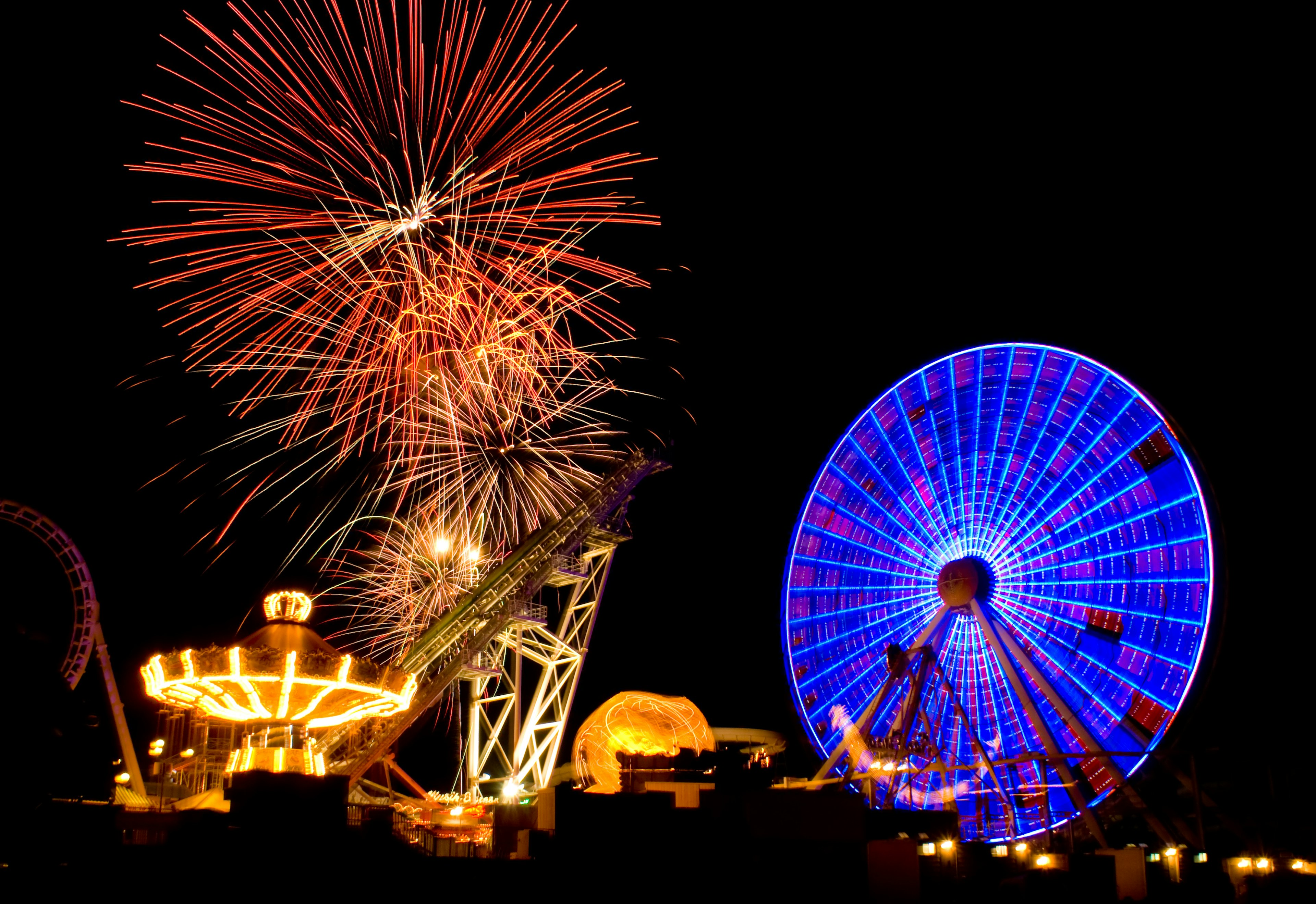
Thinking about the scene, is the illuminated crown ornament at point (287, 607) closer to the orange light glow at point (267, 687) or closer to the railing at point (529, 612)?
the orange light glow at point (267, 687)

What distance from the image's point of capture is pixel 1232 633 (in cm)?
2098

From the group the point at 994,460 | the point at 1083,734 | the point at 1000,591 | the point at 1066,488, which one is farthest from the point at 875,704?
the point at 1066,488

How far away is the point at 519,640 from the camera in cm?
2966

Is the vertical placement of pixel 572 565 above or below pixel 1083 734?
above

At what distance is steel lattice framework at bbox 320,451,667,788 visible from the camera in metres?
29.2

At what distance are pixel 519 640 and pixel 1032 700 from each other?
44.2 feet

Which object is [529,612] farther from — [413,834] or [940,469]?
[940,469]

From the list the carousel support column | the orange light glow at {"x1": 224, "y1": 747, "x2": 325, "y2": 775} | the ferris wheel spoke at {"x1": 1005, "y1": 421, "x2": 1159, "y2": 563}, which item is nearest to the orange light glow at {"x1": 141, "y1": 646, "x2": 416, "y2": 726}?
the orange light glow at {"x1": 224, "y1": 747, "x2": 325, "y2": 775}

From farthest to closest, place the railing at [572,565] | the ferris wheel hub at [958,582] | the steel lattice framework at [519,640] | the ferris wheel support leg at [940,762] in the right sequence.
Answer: the railing at [572,565]
the steel lattice framework at [519,640]
the ferris wheel hub at [958,582]
the ferris wheel support leg at [940,762]

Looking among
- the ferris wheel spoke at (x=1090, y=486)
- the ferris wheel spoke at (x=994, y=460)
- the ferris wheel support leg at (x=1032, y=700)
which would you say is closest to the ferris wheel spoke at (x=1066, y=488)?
the ferris wheel spoke at (x=1090, y=486)

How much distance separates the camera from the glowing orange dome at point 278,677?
23.8 meters

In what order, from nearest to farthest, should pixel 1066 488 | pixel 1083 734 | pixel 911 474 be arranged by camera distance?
pixel 1083 734 → pixel 1066 488 → pixel 911 474

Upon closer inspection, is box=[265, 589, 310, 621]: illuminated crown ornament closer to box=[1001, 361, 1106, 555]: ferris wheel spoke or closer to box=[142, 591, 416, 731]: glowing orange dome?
box=[142, 591, 416, 731]: glowing orange dome

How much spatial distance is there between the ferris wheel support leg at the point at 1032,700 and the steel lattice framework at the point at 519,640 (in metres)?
10.6
